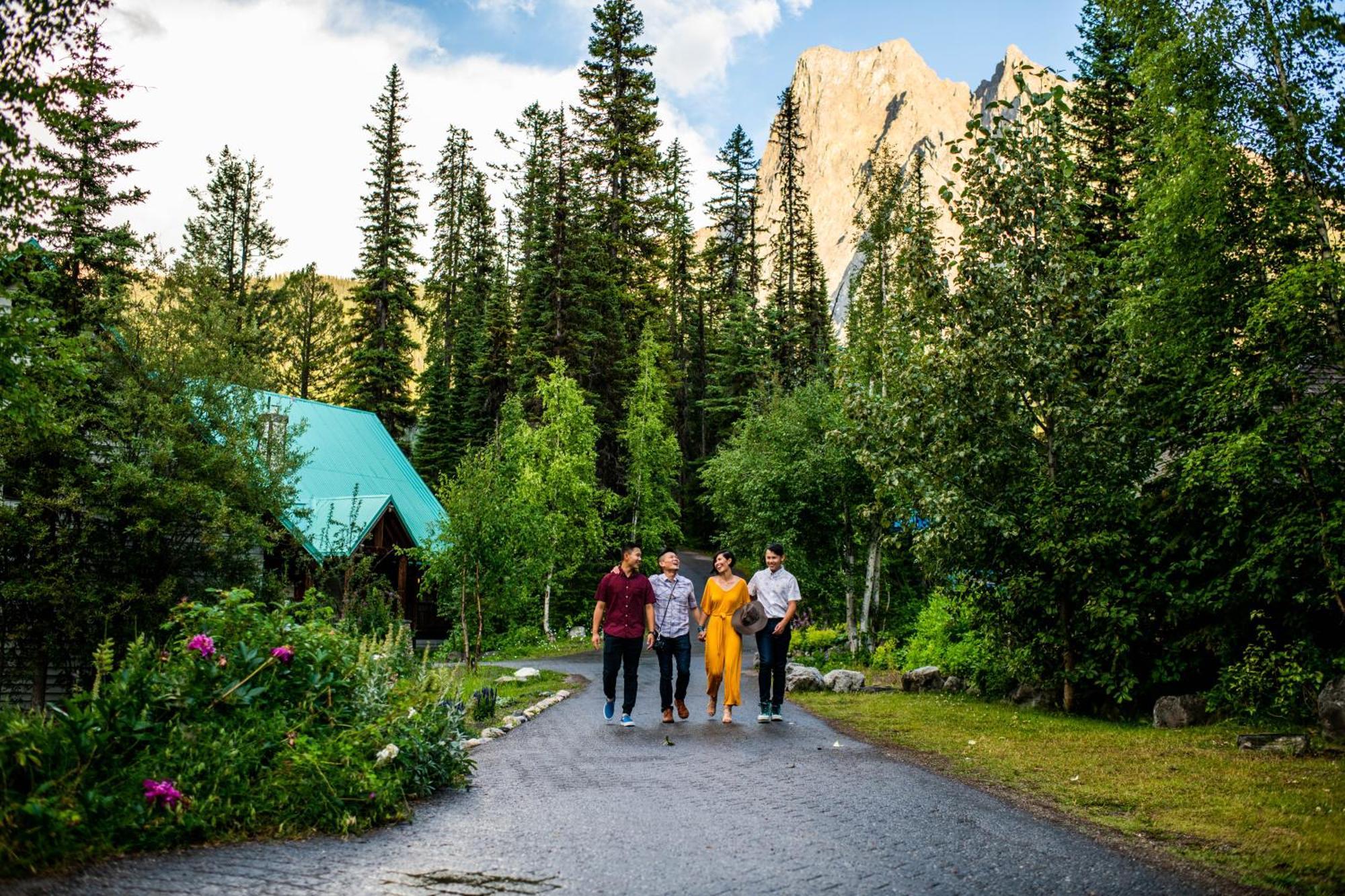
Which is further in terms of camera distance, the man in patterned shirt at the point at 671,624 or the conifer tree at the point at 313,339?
the conifer tree at the point at 313,339

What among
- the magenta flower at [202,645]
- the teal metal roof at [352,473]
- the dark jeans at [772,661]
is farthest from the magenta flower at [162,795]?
the teal metal roof at [352,473]

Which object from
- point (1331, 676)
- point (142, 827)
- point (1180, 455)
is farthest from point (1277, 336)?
point (142, 827)

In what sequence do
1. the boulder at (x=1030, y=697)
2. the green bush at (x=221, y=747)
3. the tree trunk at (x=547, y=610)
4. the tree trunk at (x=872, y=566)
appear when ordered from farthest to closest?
the tree trunk at (x=547, y=610)
the tree trunk at (x=872, y=566)
the boulder at (x=1030, y=697)
the green bush at (x=221, y=747)

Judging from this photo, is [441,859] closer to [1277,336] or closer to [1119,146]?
[1277,336]

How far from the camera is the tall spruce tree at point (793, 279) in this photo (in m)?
52.4

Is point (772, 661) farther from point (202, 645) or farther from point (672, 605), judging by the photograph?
point (202, 645)

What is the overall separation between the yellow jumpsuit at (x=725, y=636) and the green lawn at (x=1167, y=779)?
171cm

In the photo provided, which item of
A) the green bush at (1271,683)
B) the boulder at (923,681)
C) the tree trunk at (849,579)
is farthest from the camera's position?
the tree trunk at (849,579)

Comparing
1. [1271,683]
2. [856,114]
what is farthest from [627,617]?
[856,114]

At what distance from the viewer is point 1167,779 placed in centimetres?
807

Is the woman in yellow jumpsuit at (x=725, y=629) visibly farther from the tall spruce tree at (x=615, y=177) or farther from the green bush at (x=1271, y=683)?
the tall spruce tree at (x=615, y=177)

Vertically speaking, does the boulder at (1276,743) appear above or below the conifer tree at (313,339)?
below

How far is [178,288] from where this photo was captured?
30.4 meters

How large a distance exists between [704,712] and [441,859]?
8030 mm
